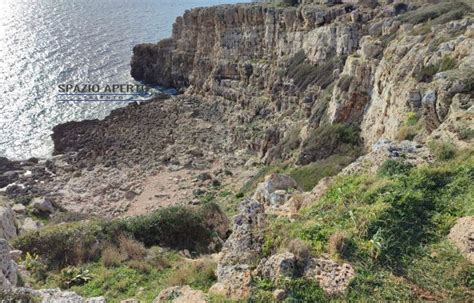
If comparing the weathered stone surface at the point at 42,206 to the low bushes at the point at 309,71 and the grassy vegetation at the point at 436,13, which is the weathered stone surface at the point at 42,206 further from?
the grassy vegetation at the point at 436,13

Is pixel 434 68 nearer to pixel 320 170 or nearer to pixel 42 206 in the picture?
pixel 320 170

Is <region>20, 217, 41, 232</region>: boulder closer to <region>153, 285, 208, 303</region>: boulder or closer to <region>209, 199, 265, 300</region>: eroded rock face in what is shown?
<region>153, 285, 208, 303</region>: boulder

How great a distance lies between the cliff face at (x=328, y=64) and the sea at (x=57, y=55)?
386 inches

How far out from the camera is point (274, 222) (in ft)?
35.2

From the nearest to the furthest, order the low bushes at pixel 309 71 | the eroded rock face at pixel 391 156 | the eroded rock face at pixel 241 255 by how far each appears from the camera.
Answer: the eroded rock face at pixel 241 255 → the eroded rock face at pixel 391 156 → the low bushes at pixel 309 71

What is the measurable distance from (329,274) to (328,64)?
1459 inches

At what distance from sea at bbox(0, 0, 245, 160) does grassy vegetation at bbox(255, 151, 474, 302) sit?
141 feet

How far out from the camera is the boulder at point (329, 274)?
8.11 m

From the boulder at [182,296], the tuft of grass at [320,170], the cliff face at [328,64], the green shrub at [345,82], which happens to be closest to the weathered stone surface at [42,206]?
the tuft of grass at [320,170]

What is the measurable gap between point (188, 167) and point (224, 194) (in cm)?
850

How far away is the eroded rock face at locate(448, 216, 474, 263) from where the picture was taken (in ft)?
27.3

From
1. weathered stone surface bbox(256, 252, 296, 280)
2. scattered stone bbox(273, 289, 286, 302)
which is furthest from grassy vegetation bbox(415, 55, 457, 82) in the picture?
scattered stone bbox(273, 289, 286, 302)

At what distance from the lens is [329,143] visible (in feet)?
93.6

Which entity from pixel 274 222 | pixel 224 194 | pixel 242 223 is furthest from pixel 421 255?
pixel 224 194
